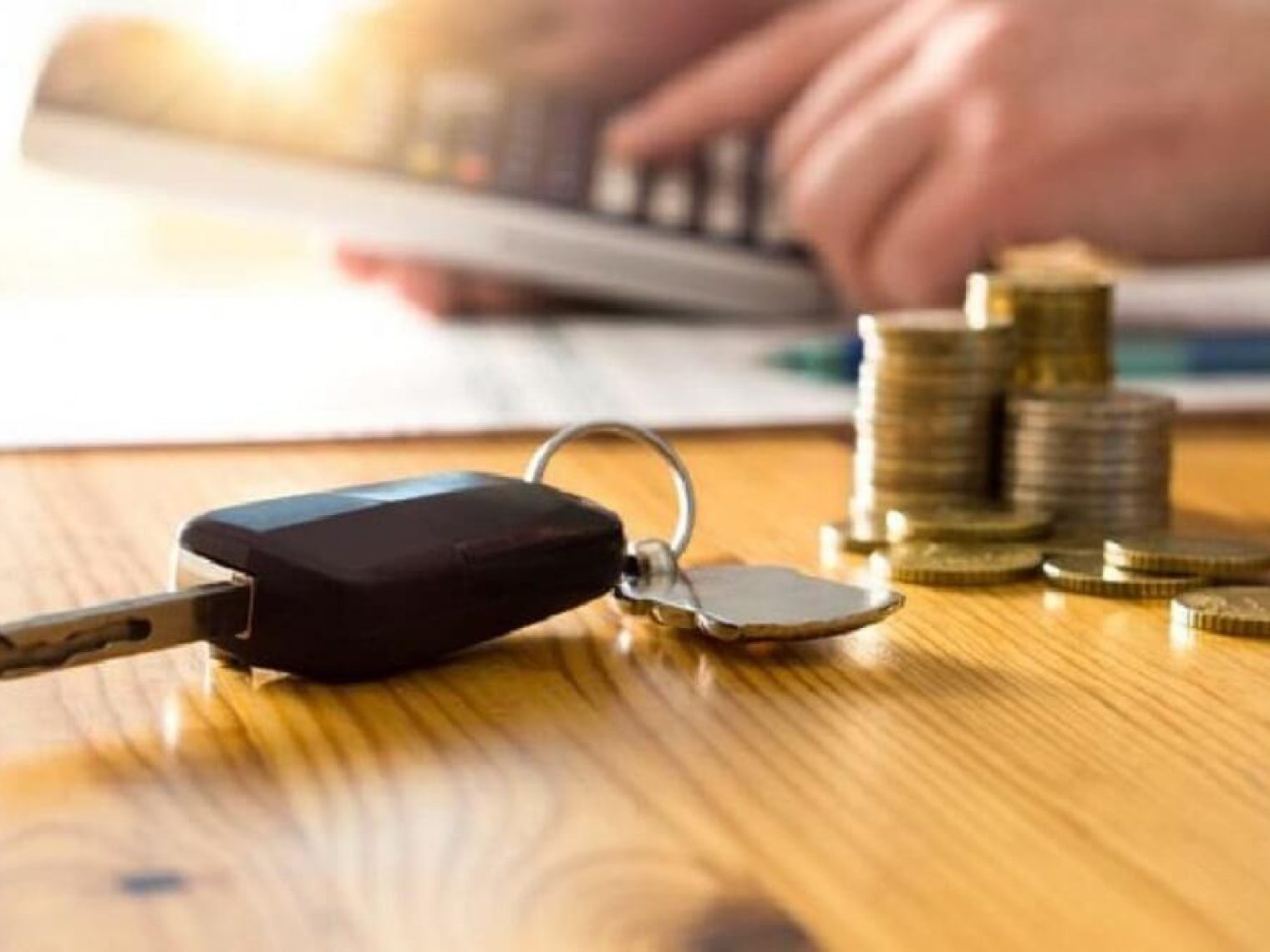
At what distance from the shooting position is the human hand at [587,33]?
1.54 metres

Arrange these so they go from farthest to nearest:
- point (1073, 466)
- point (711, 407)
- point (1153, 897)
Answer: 1. point (711, 407)
2. point (1073, 466)
3. point (1153, 897)

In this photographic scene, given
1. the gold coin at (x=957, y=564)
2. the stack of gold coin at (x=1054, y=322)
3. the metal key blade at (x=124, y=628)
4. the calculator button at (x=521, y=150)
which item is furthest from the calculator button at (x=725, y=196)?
the metal key blade at (x=124, y=628)

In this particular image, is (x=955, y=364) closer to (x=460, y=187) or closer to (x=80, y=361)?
(x=80, y=361)

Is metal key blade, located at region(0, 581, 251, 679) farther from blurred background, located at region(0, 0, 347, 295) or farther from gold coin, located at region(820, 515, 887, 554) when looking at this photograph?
blurred background, located at region(0, 0, 347, 295)

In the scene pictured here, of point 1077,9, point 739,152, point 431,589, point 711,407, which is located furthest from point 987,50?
point 431,589

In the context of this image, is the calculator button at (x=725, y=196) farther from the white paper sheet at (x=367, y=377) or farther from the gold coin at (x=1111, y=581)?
the gold coin at (x=1111, y=581)

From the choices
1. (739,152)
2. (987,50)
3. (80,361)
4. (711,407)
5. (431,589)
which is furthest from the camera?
(739,152)

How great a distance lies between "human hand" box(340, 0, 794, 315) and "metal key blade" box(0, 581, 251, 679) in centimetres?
102

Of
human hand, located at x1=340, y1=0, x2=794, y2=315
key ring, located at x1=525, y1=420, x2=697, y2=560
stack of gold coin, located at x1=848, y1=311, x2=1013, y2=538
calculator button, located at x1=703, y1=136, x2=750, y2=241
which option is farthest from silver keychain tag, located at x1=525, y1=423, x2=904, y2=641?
human hand, located at x1=340, y1=0, x2=794, y2=315

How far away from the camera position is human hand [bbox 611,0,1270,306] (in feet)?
4.06

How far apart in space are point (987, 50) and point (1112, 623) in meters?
0.73

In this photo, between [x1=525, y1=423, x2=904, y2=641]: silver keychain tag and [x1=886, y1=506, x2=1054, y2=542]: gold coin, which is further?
[x1=886, y1=506, x2=1054, y2=542]: gold coin

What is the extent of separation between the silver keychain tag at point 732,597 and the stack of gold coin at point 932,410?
0.39 feet

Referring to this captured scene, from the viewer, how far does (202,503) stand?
741 millimetres
